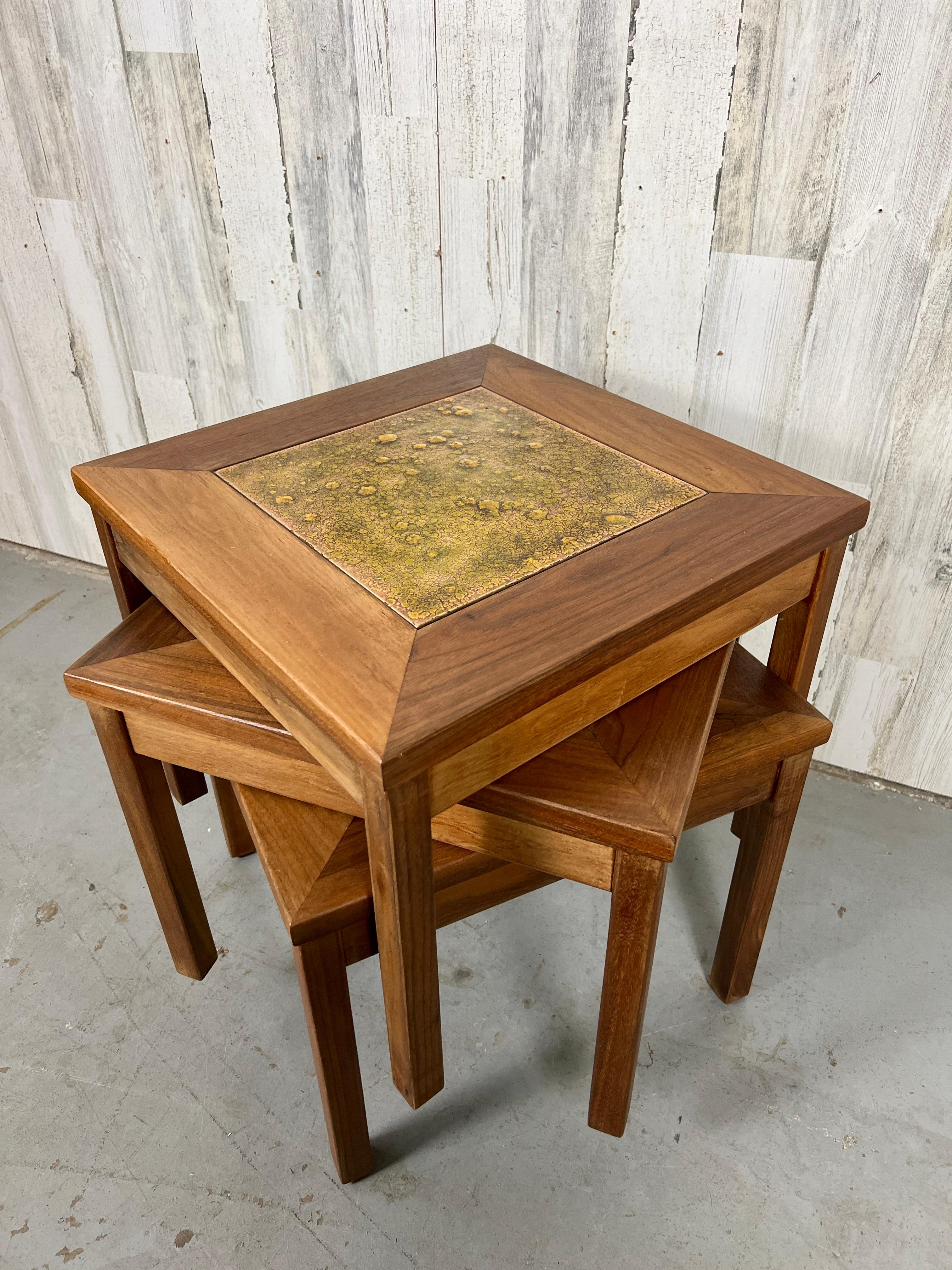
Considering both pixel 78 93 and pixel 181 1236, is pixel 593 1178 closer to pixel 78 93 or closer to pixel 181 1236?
pixel 181 1236

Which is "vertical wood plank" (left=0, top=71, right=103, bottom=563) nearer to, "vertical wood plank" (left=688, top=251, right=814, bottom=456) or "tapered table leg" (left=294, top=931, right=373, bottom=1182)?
"vertical wood plank" (left=688, top=251, right=814, bottom=456)

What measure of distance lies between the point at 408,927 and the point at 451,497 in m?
0.41

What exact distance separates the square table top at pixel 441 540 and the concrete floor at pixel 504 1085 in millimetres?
608

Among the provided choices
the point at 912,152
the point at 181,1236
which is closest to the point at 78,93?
the point at 912,152

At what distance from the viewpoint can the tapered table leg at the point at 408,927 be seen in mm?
654

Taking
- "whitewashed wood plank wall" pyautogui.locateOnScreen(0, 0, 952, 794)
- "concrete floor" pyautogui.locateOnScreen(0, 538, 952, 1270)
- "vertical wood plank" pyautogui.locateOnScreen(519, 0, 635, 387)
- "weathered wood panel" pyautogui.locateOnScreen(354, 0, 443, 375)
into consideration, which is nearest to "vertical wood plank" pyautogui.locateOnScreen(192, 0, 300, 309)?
"whitewashed wood plank wall" pyautogui.locateOnScreen(0, 0, 952, 794)

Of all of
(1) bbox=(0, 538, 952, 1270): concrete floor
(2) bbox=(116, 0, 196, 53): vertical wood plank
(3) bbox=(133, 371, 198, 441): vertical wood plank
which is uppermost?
(2) bbox=(116, 0, 196, 53): vertical wood plank

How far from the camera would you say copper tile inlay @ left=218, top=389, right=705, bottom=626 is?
0.79 m

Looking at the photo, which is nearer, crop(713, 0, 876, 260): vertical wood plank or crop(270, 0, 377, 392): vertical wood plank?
crop(713, 0, 876, 260): vertical wood plank

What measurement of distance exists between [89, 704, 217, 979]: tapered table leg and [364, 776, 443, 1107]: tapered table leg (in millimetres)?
350

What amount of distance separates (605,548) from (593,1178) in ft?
2.38

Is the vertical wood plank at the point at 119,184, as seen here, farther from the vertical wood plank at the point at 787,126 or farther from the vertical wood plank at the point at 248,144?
the vertical wood plank at the point at 787,126

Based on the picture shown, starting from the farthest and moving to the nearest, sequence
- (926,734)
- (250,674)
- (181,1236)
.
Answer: (926,734), (181,1236), (250,674)

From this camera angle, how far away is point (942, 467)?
4.02ft
